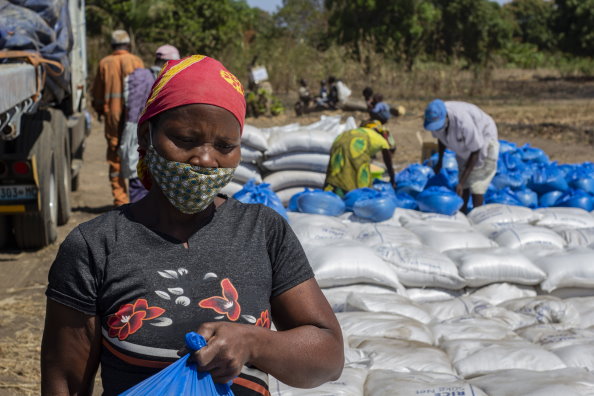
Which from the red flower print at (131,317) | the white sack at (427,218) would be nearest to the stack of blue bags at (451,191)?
the white sack at (427,218)

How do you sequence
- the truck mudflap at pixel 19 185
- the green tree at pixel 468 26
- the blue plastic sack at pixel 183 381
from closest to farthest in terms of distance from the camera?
the blue plastic sack at pixel 183 381 → the truck mudflap at pixel 19 185 → the green tree at pixel 468 26

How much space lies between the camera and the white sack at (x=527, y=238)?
5.20 m

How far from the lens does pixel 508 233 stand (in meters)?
5.34

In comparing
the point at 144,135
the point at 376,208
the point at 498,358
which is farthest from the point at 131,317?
the point at 376,208

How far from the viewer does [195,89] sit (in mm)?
1394

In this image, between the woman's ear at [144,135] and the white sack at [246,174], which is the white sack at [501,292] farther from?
the woman's ear at [144,135]

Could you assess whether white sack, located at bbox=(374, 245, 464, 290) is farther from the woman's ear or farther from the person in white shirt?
the woman's ear

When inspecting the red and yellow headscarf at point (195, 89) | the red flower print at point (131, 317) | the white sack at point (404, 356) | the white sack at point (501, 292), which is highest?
the red and yellow headscarf at point (195, 89)

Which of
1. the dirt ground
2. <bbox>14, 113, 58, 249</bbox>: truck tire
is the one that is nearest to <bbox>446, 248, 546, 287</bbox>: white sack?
the dirt ground

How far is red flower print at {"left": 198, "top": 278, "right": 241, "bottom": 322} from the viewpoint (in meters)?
1.38

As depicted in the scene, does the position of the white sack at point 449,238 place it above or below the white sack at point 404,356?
below

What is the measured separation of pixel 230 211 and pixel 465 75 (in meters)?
24.6

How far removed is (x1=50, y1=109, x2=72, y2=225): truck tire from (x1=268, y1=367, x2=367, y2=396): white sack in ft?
13.7

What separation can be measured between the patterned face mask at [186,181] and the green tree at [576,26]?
118 feet
